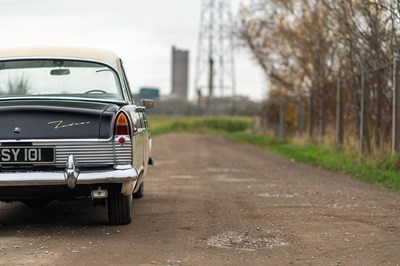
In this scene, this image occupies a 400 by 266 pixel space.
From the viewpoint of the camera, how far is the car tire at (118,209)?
27.3ft

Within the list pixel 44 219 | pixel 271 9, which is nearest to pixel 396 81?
pixel 44 219

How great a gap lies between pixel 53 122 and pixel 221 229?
1.92 metres

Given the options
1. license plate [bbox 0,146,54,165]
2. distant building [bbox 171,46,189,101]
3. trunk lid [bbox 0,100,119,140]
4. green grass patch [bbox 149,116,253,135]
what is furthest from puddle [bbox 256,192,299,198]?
distant building [bbox 171,46,189,101]

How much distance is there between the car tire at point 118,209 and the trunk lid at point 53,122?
80 cm

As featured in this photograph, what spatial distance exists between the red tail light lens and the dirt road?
96 centimetres

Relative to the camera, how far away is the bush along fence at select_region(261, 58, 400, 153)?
16.6 metres

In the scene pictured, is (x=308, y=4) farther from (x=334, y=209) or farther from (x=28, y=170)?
(x=28, y=170)

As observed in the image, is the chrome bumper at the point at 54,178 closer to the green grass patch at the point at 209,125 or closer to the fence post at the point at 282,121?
the fence post at the point at 282,121

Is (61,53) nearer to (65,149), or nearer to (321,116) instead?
(65,149)

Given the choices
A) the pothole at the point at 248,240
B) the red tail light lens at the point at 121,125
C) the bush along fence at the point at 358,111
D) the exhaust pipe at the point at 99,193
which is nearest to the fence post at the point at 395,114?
the bush along fence at the point at 358,111

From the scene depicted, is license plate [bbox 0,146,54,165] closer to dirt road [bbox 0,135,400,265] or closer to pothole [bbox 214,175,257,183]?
dirt road [bbox 0,135,400,265]

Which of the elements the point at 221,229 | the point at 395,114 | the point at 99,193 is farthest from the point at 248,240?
the point at 395,114

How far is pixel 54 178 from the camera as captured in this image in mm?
7609

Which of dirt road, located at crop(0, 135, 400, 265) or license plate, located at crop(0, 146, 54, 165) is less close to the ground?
license plate, located at crop(0, 146, 54, 165)
